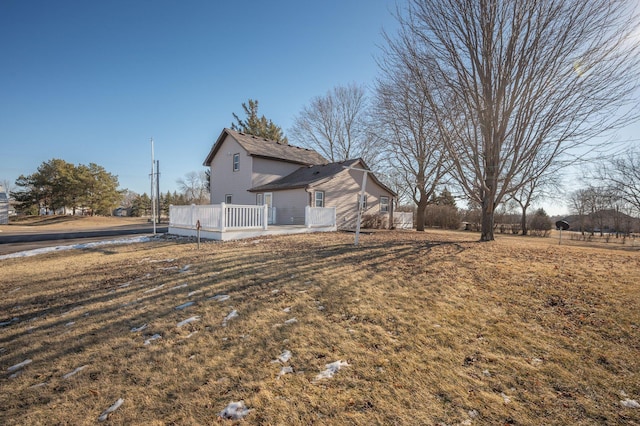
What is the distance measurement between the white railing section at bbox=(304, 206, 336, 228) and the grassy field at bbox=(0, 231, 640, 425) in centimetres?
780

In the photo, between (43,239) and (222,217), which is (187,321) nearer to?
(222,217)

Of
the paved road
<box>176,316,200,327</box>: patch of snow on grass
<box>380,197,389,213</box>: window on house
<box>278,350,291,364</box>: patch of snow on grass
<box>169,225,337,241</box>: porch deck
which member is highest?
<box>380,197,389,213</box>: window on house

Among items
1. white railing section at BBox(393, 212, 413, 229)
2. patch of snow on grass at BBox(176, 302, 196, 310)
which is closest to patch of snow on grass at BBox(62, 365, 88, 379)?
A: patch of snow on grass at BBox(176, 302, 196, 310)

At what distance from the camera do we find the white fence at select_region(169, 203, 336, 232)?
38.0 feet

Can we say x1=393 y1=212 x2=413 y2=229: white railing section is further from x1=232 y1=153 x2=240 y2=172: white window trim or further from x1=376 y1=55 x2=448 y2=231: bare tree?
x1=232 y1=153 x2=240 y2=172: white window trim

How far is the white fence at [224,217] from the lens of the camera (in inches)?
456

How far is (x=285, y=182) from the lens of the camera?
1905 centimetres

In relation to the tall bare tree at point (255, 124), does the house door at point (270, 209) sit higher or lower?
lower

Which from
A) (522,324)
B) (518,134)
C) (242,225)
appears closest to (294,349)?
(522,324)

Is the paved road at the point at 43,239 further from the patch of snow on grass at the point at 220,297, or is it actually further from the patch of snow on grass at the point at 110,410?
the patch of snow on grass at the point at 110,410

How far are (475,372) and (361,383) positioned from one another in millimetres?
1263

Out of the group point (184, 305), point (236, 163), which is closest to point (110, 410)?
point (184, 305)

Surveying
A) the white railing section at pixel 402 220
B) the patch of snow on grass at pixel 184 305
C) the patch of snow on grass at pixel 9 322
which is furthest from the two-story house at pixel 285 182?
the patch of snow on grass at pixel 9 322

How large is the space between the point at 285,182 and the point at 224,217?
26.8 feet
